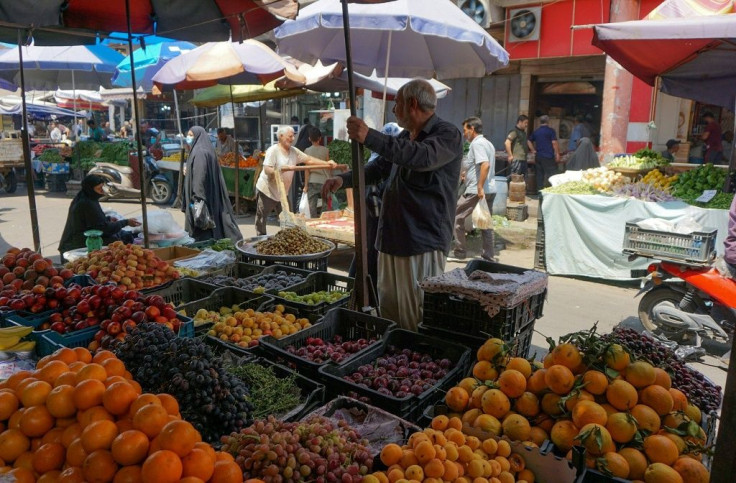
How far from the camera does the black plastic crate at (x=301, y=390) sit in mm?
2494

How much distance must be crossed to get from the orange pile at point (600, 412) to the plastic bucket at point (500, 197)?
9.17 meters

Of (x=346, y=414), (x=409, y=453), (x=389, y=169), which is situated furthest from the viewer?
(x=389, y=169)

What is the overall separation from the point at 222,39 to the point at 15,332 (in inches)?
135

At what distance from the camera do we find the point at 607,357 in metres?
2.30

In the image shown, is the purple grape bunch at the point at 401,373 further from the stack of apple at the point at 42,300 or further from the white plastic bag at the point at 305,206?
the white plastic bag at the point at 305,206

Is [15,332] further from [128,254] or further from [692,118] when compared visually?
[692,118]

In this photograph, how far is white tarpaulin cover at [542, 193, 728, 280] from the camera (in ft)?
23.4

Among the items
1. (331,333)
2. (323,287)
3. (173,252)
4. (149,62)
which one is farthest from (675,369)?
(149,62)

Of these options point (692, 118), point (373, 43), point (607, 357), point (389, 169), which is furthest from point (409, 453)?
point (692, 118)

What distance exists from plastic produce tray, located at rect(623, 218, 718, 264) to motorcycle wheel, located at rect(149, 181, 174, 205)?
11.5m

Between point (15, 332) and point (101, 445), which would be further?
point (15, 332)

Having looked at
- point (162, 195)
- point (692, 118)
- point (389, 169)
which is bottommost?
point (162, 195)

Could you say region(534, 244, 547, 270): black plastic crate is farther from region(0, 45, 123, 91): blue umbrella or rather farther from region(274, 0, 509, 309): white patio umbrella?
region(0, 45, 123, 91): blue umbrella

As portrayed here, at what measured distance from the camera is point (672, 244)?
17.9 feet
